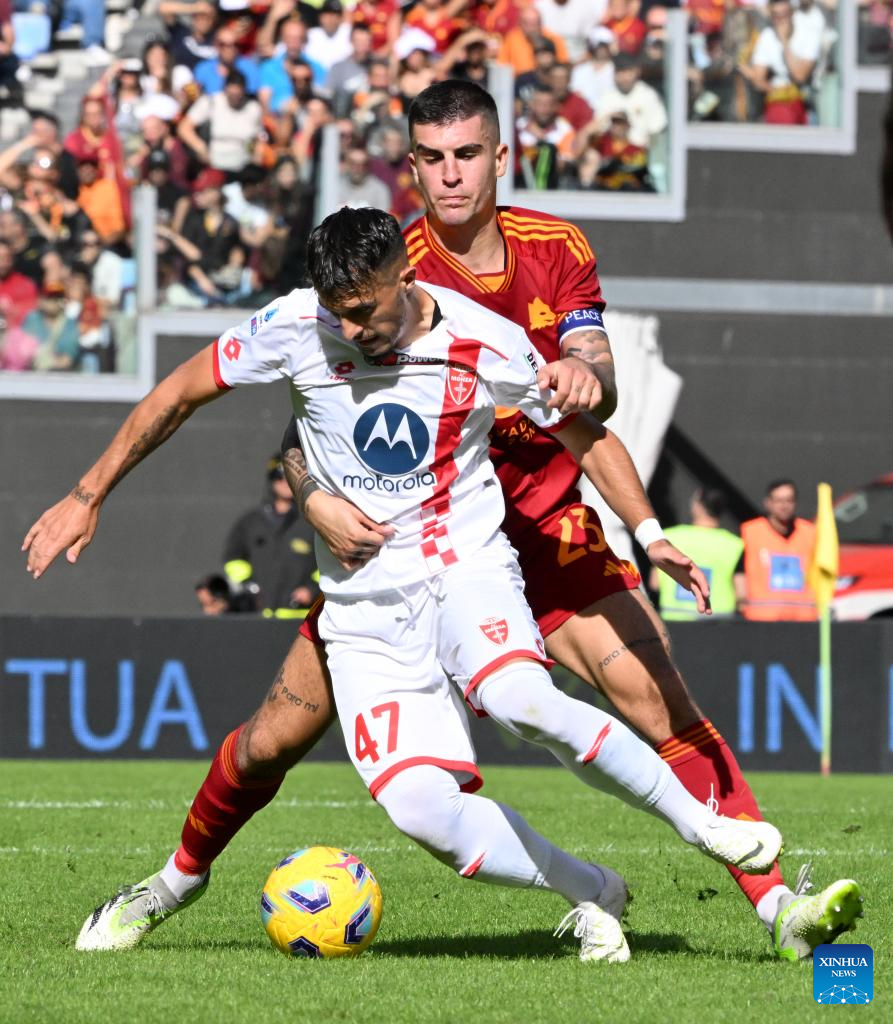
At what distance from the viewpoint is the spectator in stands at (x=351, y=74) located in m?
17.5

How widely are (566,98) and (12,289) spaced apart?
5.22 meters

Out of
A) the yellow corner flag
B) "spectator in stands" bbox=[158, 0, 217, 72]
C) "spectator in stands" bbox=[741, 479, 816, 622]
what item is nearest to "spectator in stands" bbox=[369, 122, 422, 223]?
"spectator in stands" bbox=[158, 0, 217, 72]

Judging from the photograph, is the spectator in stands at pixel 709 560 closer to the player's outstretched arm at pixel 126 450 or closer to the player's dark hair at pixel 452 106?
the player's dark hair at pixel 452 106

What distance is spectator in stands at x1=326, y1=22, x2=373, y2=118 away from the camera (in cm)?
1748

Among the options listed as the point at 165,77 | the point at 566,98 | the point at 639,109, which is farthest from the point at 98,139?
the point at 639,109

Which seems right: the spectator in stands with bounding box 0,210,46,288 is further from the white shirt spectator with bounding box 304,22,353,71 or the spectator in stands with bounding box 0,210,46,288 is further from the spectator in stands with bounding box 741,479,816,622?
the spectator in stands with bounding box 741,479,816,622

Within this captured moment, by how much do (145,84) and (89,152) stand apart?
96cm

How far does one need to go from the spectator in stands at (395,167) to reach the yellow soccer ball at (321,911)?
1214 centimetres

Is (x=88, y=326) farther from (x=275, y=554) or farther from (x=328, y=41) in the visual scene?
(x=328, y=41)

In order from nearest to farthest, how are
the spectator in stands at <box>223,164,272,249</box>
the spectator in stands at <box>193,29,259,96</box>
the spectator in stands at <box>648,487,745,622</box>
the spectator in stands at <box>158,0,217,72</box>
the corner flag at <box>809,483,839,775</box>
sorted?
the corner flag at <box>809,483,839,775</box> < the spectator in stands at <box>648,487,745,622</box> < the spectator in stands at <box>223,164,272,249</box> < the spectator in stands at <box>193,29,259,96</box> < the spectator in stands at <box>158,0,217,72</box>

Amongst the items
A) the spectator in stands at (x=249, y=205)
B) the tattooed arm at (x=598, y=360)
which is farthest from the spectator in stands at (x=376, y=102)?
the tattooed arm at (x=598, y=360)

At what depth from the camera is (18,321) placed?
1684cm

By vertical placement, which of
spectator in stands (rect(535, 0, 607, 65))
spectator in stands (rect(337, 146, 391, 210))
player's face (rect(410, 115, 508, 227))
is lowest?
spectator in stands (rect(337, 146, 391, 210))

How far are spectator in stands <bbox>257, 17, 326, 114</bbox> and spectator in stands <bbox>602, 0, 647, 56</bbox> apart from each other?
9.00 ft
